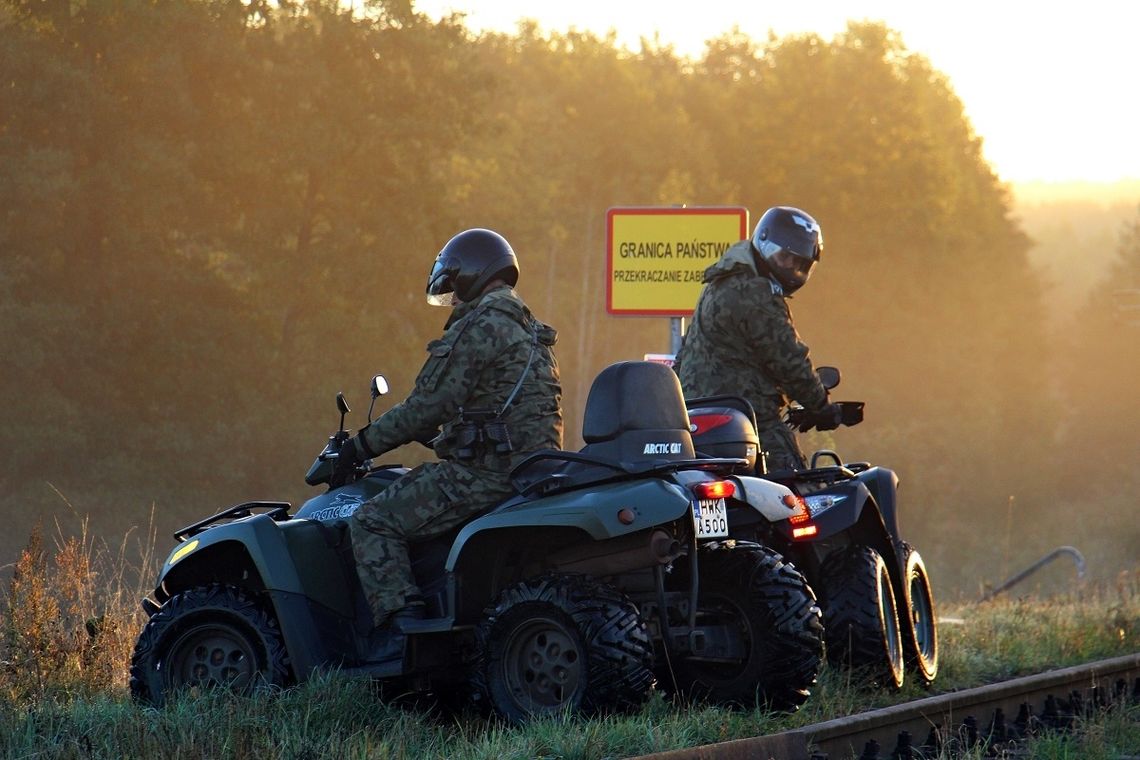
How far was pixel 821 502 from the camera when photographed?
9391 mm

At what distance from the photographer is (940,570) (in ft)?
167

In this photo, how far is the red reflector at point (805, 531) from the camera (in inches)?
347

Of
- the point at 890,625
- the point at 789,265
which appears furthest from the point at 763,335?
the point at 890,625

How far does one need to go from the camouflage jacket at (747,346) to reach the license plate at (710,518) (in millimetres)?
2077

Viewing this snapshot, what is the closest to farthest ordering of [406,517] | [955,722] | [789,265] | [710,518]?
[710,518], [406,517], [955,722], [789,265]

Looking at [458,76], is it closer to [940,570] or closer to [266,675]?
[940,570]

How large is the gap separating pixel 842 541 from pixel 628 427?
2160 millimetres

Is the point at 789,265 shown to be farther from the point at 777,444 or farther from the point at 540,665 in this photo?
the point at 540,665

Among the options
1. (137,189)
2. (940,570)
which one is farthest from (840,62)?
(137,189)

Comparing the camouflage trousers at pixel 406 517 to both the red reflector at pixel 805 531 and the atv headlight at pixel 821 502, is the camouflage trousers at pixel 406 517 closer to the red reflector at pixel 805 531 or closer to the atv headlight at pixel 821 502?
the red reflector at pixel 805 531

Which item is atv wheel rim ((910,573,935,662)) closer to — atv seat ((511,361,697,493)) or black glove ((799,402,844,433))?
black glove ((799,402,844,433))

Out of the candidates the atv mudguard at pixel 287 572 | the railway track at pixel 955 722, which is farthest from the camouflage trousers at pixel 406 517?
the railway track at pixel 955 722

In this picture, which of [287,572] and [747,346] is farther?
[747,346]

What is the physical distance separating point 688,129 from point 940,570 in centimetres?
2099
